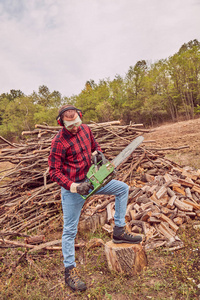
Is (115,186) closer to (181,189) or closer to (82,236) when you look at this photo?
(82,236)

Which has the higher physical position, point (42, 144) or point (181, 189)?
point (42, 144)

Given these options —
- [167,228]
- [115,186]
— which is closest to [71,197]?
[115,186]

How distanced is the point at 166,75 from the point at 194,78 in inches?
142

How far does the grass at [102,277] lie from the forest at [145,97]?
19372 millimetres

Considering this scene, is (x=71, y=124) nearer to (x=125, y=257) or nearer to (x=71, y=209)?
(x=71, y=209)

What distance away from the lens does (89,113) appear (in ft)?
104

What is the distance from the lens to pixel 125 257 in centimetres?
234

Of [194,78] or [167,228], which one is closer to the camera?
[167,228]

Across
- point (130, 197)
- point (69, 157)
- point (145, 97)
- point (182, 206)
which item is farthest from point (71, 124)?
point (145, 97)

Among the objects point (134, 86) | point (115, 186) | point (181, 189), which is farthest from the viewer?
point (134, 86)

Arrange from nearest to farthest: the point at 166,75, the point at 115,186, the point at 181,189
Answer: the point at 115,186 < the point at 181,189 < the point at 166,75

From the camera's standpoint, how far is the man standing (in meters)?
2.03

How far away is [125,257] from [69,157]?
1454mm

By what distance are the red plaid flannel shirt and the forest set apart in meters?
19.6
